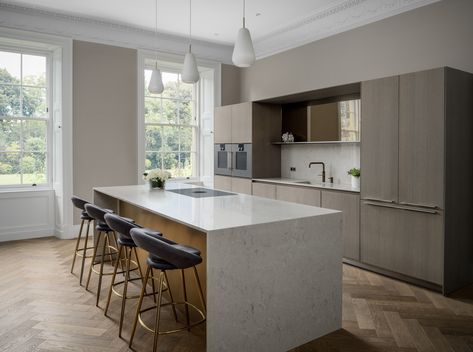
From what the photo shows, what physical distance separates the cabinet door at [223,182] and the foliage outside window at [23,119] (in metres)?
2.74

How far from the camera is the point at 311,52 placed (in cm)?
602

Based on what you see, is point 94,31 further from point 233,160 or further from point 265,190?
point 265,190

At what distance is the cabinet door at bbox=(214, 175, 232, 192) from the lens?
6.65 m

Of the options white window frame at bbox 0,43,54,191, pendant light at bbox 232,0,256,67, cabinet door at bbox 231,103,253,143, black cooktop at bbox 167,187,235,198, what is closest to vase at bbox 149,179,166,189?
black cooktop at bbox 167,187,235,198

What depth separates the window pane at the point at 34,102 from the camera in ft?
19.7

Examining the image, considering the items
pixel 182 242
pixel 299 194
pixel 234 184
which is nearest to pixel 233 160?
pixel 234 184

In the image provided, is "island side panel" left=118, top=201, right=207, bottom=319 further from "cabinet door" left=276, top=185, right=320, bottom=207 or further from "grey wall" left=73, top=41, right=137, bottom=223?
"grey wall" left=73, top=41, right=137, bottom=223

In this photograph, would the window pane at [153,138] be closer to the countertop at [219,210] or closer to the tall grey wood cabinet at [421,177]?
the countertop at [219,210]

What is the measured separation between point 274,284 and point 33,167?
4927 mm

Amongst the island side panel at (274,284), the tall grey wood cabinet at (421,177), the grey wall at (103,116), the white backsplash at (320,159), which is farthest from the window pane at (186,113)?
the island side panel at (274,284)

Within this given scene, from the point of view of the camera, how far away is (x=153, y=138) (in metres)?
6.90

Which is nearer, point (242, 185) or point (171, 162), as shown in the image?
point (242, 185)

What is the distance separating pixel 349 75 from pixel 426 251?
263cm

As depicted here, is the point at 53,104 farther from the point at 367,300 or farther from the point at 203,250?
the point at 367,300
